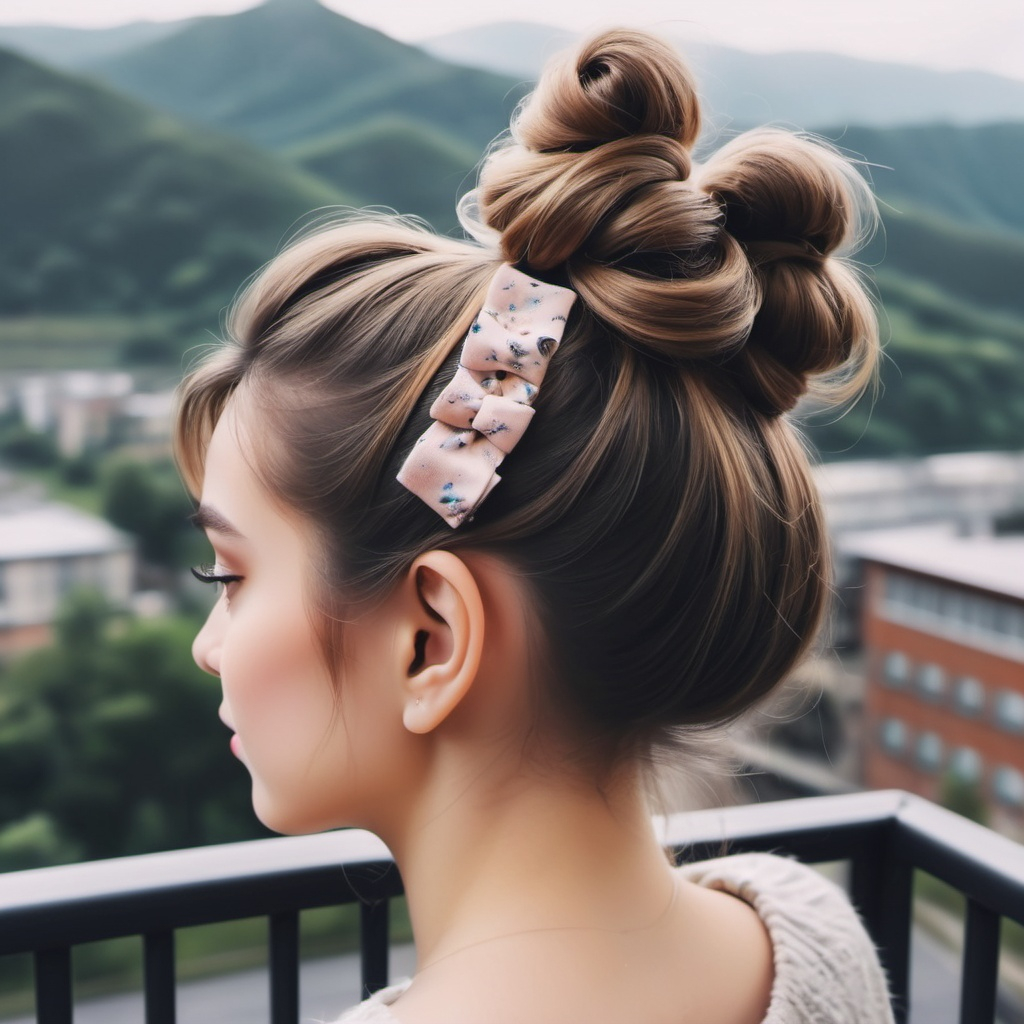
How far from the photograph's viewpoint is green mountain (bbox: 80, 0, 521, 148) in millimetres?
2408

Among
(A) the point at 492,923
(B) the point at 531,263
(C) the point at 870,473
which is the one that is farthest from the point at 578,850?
(C) the point at 870,473

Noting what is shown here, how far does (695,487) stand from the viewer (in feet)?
2.02

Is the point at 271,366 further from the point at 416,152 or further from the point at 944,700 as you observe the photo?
the point at 944,700

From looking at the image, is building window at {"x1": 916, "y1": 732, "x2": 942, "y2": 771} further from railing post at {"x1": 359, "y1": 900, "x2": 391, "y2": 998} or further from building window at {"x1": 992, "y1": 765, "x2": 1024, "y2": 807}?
railing post at {"x1": 359, "y1": 900, "x2": 391, "y2": 998}

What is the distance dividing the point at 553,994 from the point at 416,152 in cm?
218

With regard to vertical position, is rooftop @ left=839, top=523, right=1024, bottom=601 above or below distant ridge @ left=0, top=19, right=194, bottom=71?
below

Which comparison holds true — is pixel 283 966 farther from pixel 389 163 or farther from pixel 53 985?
pixel 389 163

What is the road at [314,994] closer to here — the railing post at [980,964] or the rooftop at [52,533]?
the rooftop at [52,533]

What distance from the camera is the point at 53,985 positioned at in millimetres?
801

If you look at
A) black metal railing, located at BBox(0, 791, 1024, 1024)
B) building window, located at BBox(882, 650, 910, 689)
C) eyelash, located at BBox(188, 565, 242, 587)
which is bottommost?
building window, located at BBox(882, 650, 910, 689)

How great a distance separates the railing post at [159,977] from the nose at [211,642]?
9.4 inches

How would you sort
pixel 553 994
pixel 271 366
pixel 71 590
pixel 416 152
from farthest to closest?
pixel 416 152, pixel 71 590, pixel 271 366, pixel 553 994

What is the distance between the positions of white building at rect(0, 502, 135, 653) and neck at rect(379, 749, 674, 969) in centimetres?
150

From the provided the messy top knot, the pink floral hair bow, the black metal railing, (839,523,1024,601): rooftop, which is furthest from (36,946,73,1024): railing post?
(839,523,1024,601): rooftop
